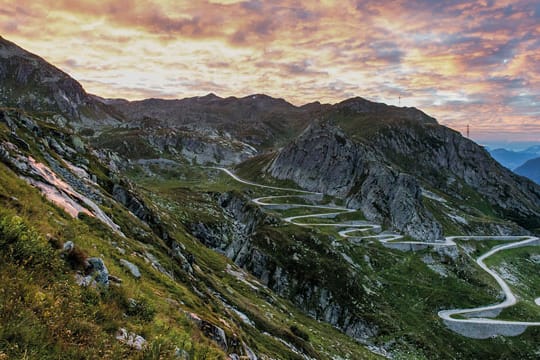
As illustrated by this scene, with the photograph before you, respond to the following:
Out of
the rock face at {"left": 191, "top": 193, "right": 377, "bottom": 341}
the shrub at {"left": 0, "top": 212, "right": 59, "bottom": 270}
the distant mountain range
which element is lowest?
the rock face at {"left": 191, "top": 193, "right": 377, "bottom": 341}

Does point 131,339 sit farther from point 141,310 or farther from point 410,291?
point 410,291

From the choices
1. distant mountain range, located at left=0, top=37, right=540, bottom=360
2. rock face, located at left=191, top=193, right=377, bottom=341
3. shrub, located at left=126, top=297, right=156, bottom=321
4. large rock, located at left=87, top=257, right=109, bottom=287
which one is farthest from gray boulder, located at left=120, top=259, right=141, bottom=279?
rock face, located at left=191, top=193, right=377, bottom=341

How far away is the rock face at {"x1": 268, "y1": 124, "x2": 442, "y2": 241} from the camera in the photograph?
392ft

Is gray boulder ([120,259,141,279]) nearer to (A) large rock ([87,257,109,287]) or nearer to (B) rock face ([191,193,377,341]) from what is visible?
(A) large rock ([87,257,109,287])

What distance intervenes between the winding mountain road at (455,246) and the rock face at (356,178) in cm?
706

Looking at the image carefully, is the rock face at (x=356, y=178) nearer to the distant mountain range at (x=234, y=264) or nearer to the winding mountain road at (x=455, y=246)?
the distant mountain range at (x=234, y=264)

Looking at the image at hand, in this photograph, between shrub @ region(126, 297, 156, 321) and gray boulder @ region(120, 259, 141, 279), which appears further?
gray boulder @ region(120, 259, 141, 279)

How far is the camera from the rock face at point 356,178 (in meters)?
120

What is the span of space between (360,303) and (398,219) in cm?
5649

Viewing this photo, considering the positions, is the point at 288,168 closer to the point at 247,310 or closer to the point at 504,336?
the point at 504,336

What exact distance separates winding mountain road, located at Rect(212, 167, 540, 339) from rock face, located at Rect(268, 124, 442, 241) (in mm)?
7056

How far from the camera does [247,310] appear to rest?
120 ft

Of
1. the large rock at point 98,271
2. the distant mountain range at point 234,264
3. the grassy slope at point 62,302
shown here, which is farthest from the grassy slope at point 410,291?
the large rock at point 98,271

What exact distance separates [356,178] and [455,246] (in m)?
51.7
